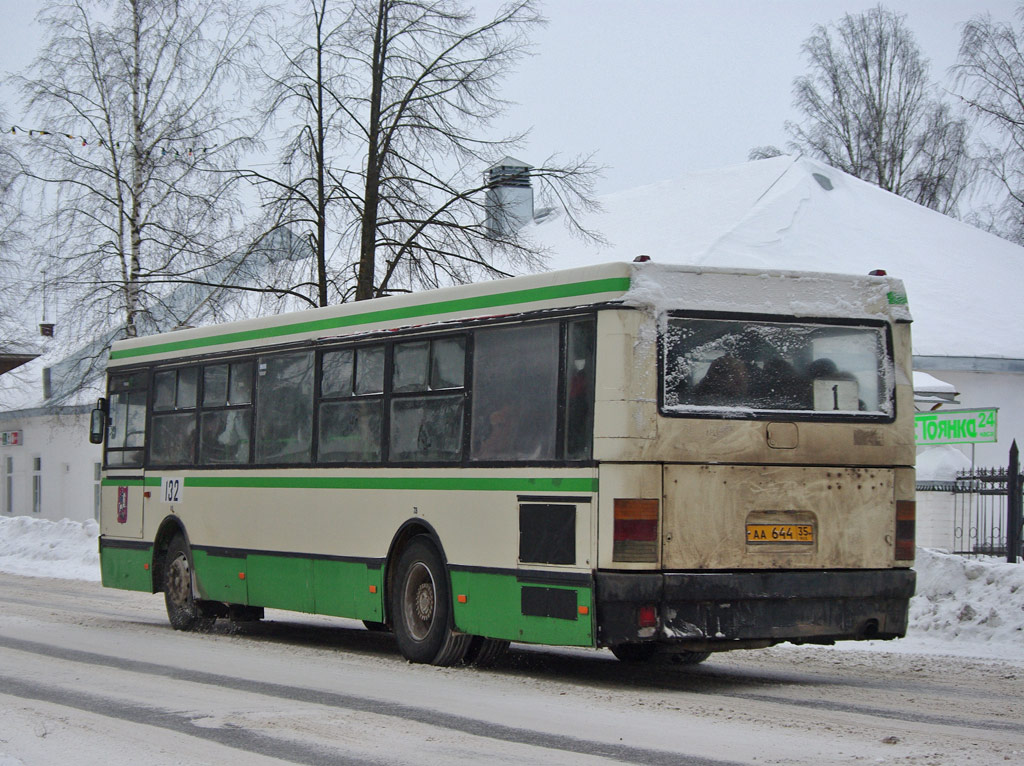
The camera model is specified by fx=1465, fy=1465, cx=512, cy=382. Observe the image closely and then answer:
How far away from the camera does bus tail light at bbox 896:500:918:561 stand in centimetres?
1056

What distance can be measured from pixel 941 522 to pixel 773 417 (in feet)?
37.2

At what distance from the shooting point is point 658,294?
9953 mm

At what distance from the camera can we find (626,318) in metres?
9.88

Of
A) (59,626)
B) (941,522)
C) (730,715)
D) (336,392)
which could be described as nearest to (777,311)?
(730,715)

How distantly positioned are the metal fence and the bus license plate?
25.4ft

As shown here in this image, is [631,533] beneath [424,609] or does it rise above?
above

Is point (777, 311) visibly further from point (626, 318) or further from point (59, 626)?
point (59, 626)

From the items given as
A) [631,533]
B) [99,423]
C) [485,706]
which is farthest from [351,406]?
[99,423]

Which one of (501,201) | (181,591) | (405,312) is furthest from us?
(501,201)

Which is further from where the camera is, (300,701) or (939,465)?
(939,465)

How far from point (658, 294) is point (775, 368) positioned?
41.6 inches

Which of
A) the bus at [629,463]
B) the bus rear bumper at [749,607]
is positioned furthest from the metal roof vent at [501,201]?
the bus rear bumper at [749,607]

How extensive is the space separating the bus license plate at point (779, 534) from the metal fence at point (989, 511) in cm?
775

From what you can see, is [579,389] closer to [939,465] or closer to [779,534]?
[779,534]
